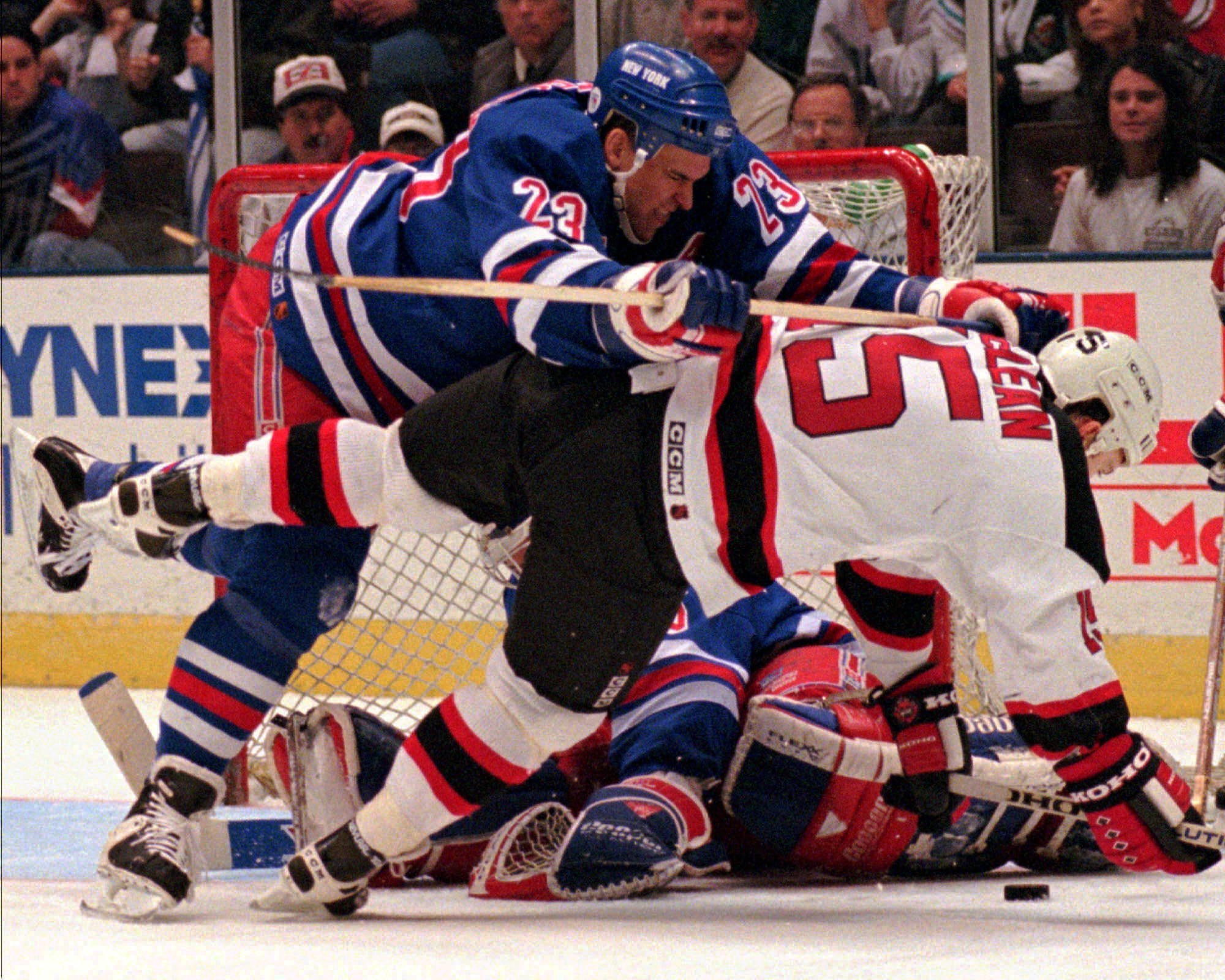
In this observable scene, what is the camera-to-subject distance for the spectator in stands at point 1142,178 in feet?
13.0

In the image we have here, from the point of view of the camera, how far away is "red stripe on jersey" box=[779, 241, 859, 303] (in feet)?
8.25

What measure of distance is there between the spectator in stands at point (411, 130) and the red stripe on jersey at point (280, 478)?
2.30 meters

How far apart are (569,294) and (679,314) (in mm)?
121

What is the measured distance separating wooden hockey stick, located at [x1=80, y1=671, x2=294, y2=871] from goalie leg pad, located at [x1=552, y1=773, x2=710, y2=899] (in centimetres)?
60

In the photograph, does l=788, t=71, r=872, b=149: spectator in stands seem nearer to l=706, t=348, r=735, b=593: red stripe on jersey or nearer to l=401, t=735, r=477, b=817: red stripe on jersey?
l=706, t=348, r=735, b=593: red stripe on jersey

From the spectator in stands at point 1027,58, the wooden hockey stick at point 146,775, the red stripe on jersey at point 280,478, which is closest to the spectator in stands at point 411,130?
the spectator in stands at point 1027,58

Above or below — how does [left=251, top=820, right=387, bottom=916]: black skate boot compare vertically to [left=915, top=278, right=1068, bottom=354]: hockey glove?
below

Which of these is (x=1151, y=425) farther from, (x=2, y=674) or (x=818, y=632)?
(x=2, y=674)

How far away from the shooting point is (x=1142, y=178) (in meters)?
4.01

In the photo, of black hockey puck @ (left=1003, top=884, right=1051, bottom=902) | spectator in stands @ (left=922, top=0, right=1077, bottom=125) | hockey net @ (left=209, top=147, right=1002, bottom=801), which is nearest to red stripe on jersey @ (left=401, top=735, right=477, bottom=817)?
hockey net @ (left=209, top=147, right=1002, bottom=801)

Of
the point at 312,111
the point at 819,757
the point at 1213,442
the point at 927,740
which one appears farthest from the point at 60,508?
the point at 312,111

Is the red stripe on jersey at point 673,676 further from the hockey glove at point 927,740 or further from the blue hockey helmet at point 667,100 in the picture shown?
the blue hockey helmet at point 667,100

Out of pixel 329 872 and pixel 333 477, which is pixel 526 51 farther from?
pixel 329 872

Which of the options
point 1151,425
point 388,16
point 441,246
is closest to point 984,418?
point 1151,425
